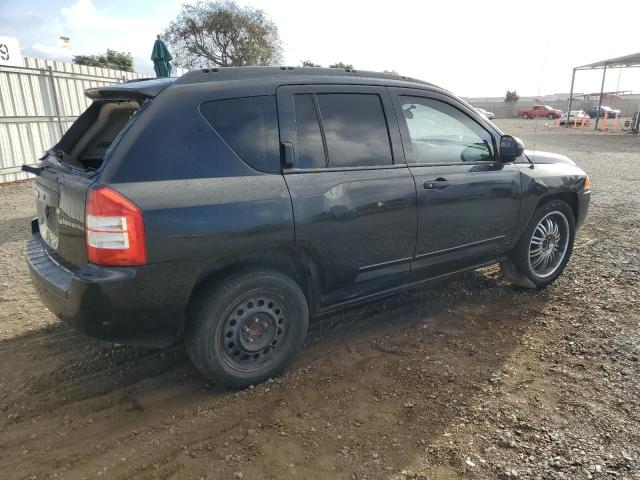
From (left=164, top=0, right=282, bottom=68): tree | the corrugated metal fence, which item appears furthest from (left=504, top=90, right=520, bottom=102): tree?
the corrugated metal fence

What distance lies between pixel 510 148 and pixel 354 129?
1.51m

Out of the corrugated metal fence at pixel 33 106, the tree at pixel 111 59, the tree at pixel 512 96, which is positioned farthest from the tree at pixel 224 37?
the tree at pixel 512 96

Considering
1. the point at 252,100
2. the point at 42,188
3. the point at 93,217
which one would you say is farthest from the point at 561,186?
the point at 42,188

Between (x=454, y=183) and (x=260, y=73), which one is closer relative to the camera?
(x=260, y=73)

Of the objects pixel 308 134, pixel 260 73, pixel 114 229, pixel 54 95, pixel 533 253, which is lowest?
pixel 533 253

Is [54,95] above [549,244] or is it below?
above

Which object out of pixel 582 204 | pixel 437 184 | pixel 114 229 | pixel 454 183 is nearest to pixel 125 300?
pixel 114 229

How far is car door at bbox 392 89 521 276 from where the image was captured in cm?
358

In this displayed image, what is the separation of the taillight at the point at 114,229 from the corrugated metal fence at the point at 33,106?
858 centimetres

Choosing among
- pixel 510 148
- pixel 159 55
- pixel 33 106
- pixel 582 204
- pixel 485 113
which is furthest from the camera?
pixel 485 113

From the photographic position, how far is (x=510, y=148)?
3.96m

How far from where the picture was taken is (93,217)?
8.12ft

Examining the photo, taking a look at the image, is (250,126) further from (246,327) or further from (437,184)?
(437,184)

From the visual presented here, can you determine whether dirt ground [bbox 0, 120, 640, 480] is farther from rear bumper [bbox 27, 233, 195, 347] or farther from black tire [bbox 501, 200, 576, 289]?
rear bumper [bbox 27, 233, 195, 347]
